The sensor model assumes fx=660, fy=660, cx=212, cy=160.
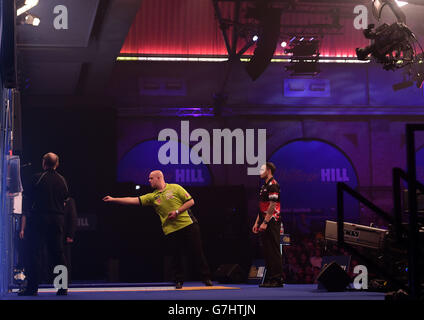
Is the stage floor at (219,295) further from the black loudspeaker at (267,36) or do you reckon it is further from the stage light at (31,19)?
the black loudspeaker at (267,36)

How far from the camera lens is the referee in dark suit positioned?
6.46 m

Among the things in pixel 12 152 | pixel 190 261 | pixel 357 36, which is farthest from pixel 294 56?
pixel 12 152

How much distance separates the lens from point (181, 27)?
15703 mm

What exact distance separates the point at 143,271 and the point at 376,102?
7.70 m

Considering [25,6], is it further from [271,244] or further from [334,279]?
[334,279]

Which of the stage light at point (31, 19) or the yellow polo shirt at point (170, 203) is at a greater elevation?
the stage light at point (31, 19)

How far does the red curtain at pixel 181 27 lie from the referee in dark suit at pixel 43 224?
949cm

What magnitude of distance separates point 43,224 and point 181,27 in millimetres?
10000

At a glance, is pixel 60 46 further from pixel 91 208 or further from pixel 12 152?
pixel 91 208

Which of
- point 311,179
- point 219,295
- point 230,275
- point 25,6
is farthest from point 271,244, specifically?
point 311,179

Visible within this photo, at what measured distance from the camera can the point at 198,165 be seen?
625 inches

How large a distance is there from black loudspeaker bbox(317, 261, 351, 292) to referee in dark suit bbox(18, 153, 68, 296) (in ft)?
9.62

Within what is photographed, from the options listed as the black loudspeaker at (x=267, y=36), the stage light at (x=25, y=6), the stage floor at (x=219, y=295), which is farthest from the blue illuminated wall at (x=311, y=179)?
the stage light at (x=25, y=6)

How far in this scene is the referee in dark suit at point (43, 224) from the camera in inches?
255
